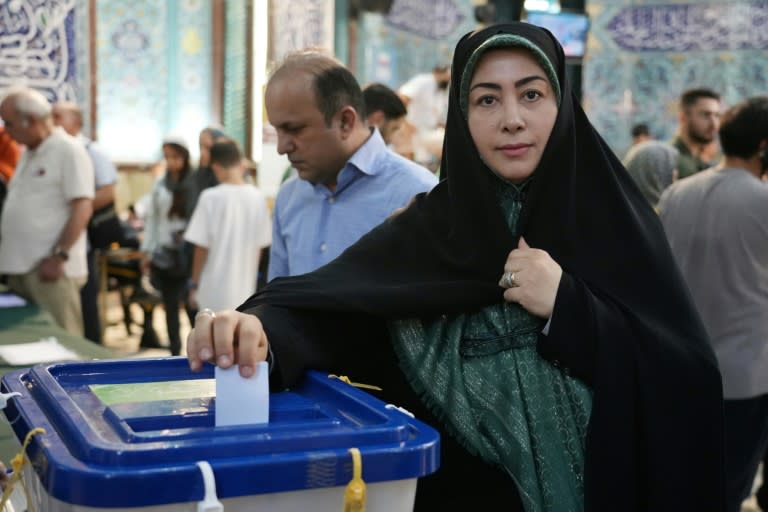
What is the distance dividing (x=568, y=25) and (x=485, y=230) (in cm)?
581

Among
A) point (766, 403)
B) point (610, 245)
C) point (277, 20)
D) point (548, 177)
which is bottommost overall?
point (766, 403)

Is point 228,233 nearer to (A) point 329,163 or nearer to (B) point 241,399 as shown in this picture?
(A) point 329,163

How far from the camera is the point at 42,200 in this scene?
4.57m

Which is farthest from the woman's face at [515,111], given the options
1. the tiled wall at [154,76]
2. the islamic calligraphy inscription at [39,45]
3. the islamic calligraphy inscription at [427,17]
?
the islamic calligraphy inscription at [427,17]

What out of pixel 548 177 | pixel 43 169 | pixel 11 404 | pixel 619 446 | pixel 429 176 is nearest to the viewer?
pixel 11 404

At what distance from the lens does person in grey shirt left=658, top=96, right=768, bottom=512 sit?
10.2 ft

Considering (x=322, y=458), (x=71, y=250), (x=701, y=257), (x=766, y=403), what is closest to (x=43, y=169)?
(x=71, y=250)

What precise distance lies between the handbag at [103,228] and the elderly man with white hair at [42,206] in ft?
1.50

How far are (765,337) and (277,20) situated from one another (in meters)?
5.40

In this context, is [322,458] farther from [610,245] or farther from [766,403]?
[766,403]

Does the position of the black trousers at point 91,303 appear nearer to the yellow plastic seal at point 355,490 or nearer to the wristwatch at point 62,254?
the wristwatch at point 62,254

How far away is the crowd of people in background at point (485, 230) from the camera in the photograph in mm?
1396

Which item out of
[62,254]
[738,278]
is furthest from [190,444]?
[62,254]

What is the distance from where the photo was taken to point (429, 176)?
96.6 inches
